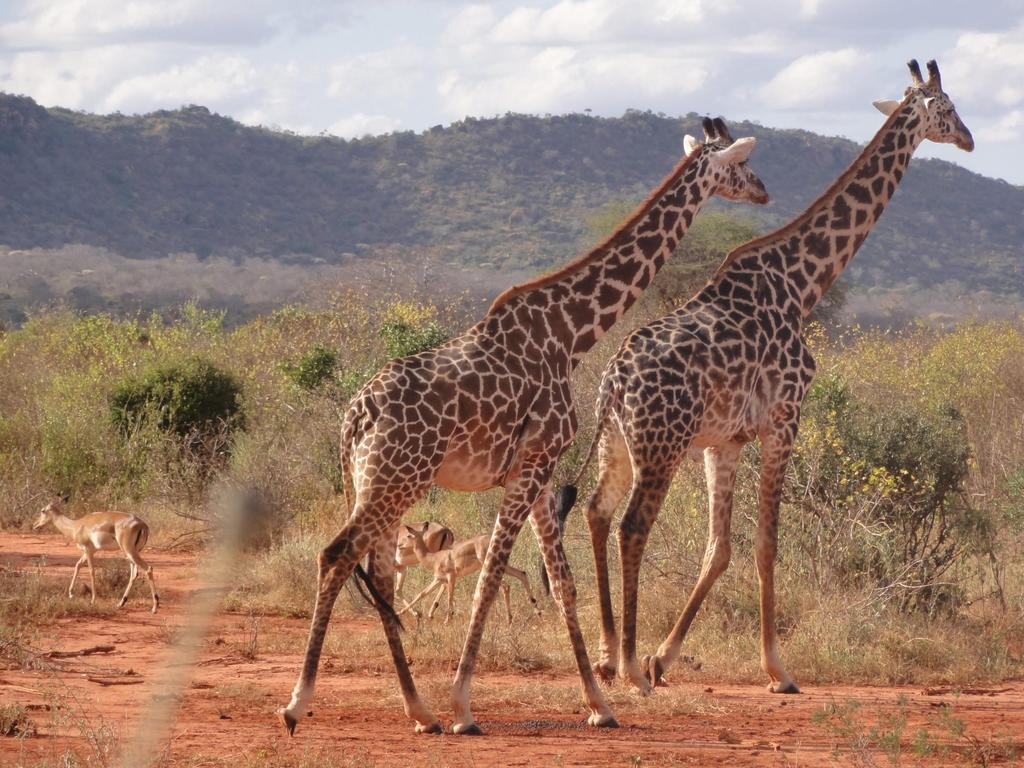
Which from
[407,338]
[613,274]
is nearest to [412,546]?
[613,274]

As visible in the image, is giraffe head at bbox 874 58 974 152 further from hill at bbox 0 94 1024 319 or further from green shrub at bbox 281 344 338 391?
hill at bbox 0 94 1024 319

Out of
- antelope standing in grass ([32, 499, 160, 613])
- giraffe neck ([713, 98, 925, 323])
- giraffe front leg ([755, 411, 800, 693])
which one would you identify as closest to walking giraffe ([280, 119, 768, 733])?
giraffe neck ([713, 98, 925, 323])

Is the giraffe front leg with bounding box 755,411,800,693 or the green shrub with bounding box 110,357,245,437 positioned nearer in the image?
the giraffe front leg with bounding box 755,411,800,693

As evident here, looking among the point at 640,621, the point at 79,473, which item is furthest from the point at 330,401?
the point at 640,621

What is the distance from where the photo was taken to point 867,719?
7.13 meters

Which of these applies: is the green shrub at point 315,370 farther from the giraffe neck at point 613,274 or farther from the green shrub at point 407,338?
the giraffe neck at point 613,274

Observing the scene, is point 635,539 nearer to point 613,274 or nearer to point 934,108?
point 613,274

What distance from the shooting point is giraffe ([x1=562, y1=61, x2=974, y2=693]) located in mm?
7672

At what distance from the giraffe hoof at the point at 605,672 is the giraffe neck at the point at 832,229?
2387 millimetres

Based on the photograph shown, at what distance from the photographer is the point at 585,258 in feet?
25.0

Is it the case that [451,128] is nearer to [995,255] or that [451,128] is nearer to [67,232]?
[67,232]

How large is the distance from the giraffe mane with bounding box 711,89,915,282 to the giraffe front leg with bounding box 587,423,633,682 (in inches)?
50.3

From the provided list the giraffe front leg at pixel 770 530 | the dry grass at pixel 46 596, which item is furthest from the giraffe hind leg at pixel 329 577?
the dry grass at pixel 46 596

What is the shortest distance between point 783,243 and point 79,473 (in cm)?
961
